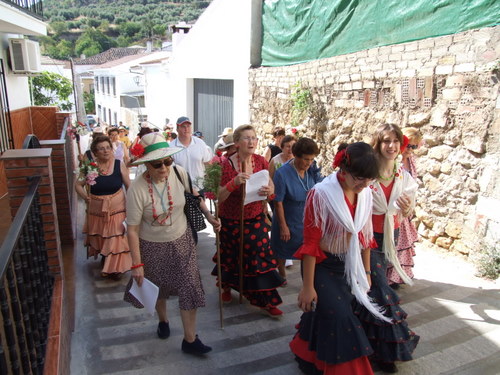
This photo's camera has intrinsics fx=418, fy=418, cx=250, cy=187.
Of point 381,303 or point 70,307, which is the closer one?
point 381,303

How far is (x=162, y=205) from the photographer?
3.19 m

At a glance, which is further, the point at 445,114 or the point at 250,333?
the point at 445,114

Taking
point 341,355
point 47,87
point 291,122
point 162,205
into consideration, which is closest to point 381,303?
point 341,355

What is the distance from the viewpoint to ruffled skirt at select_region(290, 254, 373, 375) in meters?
2.64

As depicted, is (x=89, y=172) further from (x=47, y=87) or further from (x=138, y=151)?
(x=47, y=87)

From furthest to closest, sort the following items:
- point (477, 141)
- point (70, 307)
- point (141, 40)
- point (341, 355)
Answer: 1. point (141, 40)
2. point (477, 141)
3. point (70, 307)
4. point (341, 355)

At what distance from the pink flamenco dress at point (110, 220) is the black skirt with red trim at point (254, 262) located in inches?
53.3

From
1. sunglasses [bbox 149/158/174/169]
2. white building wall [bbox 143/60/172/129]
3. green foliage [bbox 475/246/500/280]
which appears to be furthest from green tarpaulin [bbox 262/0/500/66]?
white building wall [bbox 143/60/172/129]

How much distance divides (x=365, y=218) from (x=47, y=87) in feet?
51.6

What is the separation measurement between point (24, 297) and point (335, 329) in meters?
1.82

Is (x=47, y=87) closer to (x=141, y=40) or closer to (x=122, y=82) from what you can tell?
(x=122, y=82)

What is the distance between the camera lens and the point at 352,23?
7.59 m

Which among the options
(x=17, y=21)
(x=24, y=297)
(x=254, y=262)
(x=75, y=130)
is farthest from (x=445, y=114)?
(x=75, y=130)

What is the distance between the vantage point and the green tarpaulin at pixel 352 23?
530cm
